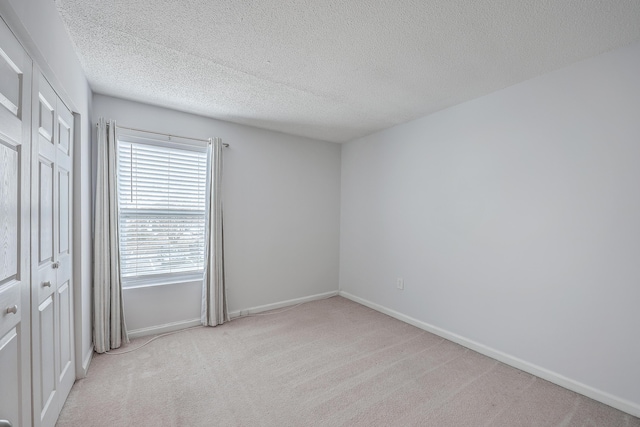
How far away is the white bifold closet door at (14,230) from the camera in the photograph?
106 cm

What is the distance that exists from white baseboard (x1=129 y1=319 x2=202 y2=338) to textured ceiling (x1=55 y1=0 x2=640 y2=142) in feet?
7.57

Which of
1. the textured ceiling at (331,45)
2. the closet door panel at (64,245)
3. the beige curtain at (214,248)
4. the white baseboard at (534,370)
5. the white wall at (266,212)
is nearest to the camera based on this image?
the textured ceiling at (331,45)

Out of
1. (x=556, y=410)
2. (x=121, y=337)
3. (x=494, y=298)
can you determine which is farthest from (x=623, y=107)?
(x=121, y=337)

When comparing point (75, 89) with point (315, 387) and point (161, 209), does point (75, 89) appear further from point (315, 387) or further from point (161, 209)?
point (315, 387)

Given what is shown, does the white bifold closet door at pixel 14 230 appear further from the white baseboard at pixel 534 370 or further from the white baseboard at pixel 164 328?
the white baseboard at pixel 534 370

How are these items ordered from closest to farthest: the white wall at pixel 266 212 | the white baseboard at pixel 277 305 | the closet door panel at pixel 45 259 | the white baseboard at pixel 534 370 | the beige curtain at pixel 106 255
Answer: the closet door panel at pixel 45 259 → the white baseboard at pixel 534 370 → the beige curtain at pixel 106 255 → the white wall at pixel 266 212 → the white baseboard at pixel 277 305

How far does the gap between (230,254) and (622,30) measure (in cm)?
374

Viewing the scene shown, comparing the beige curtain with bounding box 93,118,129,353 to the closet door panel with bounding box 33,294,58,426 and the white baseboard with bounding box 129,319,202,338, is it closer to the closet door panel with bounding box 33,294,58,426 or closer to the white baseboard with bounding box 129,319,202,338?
the white baseboard with bounding box 129,319,202,338

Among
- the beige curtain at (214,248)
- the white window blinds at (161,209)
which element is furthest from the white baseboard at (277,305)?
the white window blinds at (161,209)

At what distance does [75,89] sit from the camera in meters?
1.99

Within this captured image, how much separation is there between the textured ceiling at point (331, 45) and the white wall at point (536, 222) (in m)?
0.30

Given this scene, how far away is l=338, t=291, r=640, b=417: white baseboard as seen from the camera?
1855 mm

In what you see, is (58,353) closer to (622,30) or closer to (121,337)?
(121,337)

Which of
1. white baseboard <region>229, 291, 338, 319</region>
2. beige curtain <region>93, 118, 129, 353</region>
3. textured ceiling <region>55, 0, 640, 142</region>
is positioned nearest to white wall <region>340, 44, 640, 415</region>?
textured ceiling <region>55, 0, 640, 142</region>
